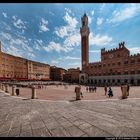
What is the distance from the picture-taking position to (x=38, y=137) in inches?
162

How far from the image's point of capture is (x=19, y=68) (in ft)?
230

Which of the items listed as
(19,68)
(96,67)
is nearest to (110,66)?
(96,67)

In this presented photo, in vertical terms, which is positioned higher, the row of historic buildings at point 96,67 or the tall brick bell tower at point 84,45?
the tall brick bell tower at point 84,45

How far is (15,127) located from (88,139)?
2.82m

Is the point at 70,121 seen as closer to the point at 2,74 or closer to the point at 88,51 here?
the point at 2,74

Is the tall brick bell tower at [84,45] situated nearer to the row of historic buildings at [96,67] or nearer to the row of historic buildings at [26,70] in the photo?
the row of historic buildings at [96,67]

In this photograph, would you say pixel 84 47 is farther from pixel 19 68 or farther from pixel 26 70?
pixel 19 68

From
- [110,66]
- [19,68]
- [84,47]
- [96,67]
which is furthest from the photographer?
[19,68]

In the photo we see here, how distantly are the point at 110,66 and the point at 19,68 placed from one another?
4580 centimetres

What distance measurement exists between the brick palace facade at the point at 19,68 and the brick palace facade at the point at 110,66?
31.1m

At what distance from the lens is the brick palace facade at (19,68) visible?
195 feet

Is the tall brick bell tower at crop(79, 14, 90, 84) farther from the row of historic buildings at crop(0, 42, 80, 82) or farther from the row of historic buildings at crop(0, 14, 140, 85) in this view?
the row of historic buildings at crop(0, 42, 80, 82)

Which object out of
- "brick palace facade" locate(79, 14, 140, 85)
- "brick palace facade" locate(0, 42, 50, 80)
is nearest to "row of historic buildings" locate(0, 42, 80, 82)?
"brick palace facade" locate(0, 42, 50, 80)

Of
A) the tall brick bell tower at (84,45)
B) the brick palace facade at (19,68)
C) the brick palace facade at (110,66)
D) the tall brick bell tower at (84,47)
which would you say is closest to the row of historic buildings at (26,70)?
the brick palace facade at (19,68)
